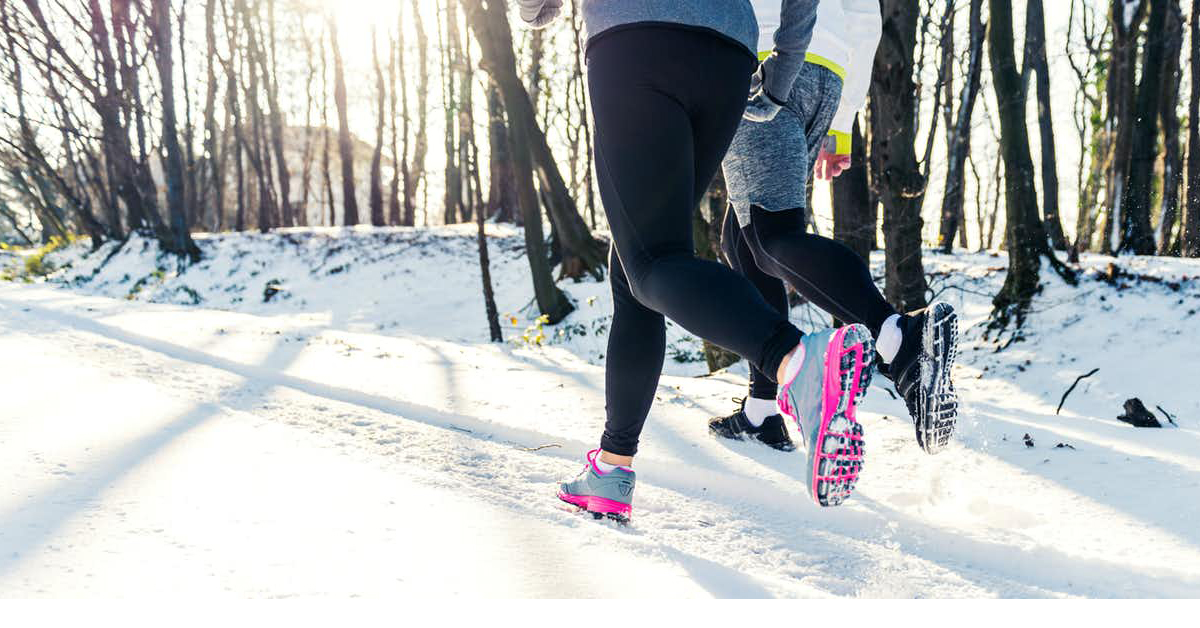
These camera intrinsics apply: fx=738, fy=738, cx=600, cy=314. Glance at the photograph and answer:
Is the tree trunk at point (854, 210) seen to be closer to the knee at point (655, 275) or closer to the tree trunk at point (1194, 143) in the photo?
the knee at point (655, 275)

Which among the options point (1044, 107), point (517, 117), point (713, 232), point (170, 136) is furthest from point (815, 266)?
point (170, 136)

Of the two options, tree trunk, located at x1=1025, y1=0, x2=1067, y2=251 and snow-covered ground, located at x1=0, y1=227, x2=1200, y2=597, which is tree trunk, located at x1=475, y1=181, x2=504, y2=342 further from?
tree trunk, located at x1=1025, y1=0, x2=1067, y2=251

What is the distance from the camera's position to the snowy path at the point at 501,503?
45.0 inches

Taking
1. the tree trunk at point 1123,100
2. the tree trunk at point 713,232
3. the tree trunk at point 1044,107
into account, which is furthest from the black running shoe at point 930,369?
the tree trunk at point 1044,107

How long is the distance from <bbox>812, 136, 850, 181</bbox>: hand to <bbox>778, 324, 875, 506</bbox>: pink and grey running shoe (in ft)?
3.75

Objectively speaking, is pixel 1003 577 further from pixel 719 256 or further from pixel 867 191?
pixel 867 191

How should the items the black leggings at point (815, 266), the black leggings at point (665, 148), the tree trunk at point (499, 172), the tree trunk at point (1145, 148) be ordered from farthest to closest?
the tree trunk at point (499, 172) → the tree trunk at point (1145, 148) → the black leggings at point (815, 266) → the black leggings at point (665, 148)

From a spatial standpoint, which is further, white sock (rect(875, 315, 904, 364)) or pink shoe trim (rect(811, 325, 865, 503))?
white sock (rect(875, 315, 904, 364))

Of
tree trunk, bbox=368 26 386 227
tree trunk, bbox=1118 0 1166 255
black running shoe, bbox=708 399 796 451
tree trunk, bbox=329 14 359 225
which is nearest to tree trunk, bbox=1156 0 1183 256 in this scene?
tree trunk, bbox=1118 0 1166 255

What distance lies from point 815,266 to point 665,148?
548 mm

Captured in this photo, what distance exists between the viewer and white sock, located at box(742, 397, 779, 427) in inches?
88.8

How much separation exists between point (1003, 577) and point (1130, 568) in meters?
0.22

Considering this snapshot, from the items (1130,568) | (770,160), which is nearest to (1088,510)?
(1130,568)

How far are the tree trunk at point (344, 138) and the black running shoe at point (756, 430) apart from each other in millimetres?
15898
